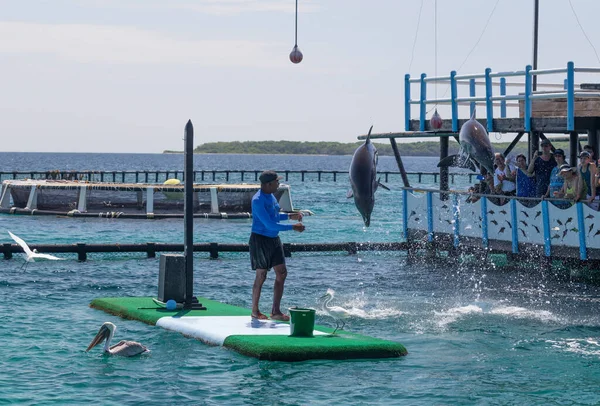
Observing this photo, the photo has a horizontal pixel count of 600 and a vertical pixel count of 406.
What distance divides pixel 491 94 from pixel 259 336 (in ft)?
38.5

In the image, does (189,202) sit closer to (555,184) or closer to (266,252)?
(266,252)

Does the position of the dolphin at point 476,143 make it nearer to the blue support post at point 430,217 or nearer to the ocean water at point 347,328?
the ocean water at point 347,328

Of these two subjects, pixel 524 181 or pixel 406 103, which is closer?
pixel 524 181

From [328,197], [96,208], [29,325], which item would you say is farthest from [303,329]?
[328,197]

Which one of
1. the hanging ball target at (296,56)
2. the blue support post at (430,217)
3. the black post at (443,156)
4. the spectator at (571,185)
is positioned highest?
the hanging ball target at (296,56)

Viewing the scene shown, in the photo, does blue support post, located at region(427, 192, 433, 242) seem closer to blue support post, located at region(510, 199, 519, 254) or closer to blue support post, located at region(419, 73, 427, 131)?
blue support post, located at region(419, 73, 427, 131)

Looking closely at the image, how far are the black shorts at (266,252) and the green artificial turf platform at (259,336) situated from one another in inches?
35.4

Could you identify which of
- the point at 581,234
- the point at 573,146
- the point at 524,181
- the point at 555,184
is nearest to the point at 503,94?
the point at 573,146

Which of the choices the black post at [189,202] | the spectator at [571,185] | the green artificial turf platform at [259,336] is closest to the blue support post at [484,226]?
the spectator at [571,185]

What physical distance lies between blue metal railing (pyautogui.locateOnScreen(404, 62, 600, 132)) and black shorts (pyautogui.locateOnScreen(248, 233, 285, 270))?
8.80 meters

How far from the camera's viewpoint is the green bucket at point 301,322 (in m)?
13.7

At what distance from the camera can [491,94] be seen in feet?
77.8

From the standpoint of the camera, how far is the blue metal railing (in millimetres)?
20906

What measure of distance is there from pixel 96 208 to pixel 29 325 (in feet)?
124
